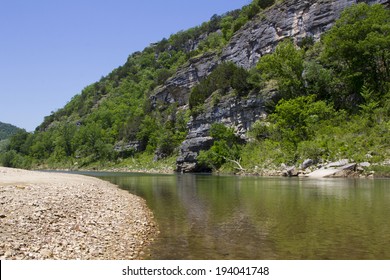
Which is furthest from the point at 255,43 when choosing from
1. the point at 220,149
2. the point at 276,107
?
the point at 220,149

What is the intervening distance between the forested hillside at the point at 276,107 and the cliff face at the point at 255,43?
0.49 meters

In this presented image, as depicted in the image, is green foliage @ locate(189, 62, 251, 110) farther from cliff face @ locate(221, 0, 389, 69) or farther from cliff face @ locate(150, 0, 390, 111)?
cliff face @ locate(221, 0, 389, 69)

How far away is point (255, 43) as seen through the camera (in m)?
89.3

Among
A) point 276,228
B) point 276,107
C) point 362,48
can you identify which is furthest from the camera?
point 276,107

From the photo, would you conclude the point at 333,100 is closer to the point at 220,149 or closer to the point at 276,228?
the point at 220,149

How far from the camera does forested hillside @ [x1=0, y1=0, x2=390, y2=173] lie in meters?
50.3

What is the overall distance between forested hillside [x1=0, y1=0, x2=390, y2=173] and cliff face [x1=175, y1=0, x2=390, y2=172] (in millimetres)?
487

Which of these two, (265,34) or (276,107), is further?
(265,34)

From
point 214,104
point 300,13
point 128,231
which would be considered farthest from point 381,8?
point 128,231

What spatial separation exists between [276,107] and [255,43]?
35.9 metres

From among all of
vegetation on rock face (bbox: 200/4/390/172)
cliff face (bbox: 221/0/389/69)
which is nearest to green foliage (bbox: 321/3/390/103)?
vegetation on rock face (bbox: 200/4/390/172)

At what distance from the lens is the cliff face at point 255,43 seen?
7094cm

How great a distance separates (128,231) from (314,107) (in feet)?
159

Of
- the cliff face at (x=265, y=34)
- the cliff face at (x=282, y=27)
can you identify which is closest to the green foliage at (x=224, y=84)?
the cliff face at (x=265, y=34)
